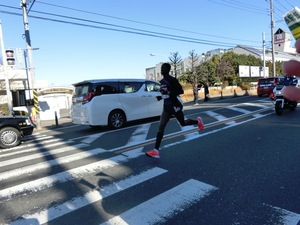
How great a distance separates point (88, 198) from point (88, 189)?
0.36 meters

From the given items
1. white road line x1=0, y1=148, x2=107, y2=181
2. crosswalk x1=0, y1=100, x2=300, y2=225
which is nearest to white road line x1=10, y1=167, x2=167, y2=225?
crosswalk x1=0, y1=100, x2=300, y2=225

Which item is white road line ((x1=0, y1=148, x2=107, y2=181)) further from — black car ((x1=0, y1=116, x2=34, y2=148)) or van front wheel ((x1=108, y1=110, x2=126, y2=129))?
van front wheel ((x1=108, y1=110, x2=126, y2=129))

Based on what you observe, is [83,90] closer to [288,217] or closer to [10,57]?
[10,57]

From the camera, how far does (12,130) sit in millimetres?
8812

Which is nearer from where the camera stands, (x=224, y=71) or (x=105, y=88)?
(x=105, y=88)

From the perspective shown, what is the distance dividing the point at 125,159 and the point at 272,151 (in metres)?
3.24

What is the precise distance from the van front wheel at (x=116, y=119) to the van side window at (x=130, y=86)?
3.08 ft

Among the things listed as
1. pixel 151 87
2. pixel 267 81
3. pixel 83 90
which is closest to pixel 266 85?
pixel 267 81

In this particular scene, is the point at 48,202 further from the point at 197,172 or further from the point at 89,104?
the point at 89,104

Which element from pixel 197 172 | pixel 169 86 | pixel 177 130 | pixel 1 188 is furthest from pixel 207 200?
pixel 177 130

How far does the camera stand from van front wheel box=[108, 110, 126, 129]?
10.4 metres

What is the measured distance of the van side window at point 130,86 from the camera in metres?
10.9

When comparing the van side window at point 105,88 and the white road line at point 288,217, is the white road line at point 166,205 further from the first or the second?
the van side window at point 105,88

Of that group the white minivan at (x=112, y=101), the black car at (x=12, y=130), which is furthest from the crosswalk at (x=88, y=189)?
the white minivan at (x=112, y=101)
